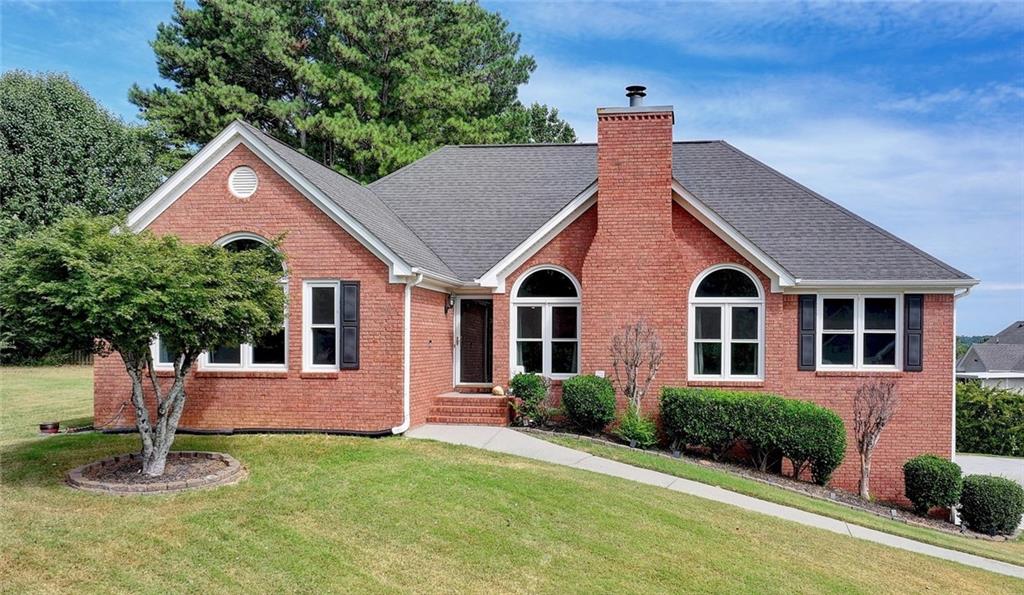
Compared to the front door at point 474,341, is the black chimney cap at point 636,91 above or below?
above

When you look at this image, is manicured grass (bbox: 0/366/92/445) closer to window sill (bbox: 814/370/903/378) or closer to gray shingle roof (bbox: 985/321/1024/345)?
window sill (bbox: 814/370/903/378)

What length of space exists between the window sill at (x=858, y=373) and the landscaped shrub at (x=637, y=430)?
3546 millimetres

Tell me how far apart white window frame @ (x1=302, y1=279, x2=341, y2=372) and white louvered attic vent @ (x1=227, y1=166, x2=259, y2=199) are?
192 cm

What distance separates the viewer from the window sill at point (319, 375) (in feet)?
41.0

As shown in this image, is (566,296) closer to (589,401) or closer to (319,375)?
(589,401)

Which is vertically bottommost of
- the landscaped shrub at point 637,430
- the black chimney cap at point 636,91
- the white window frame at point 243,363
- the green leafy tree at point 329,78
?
the landscaped shrub at point 637,430

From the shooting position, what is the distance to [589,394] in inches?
528

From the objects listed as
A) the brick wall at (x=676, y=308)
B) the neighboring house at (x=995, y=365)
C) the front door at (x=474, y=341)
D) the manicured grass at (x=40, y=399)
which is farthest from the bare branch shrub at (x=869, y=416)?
the neighboring house at (x=995, y=365)

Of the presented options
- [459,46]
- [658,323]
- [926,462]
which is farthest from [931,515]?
[459,46]

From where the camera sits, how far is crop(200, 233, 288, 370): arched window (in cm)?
1281

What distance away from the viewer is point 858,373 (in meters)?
13.9

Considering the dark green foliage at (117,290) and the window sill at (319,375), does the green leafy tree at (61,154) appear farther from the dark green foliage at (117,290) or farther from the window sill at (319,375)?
the dark green foliage at (117,290)

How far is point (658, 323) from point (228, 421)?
8.09 m

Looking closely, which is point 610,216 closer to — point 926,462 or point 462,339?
point 462,339
